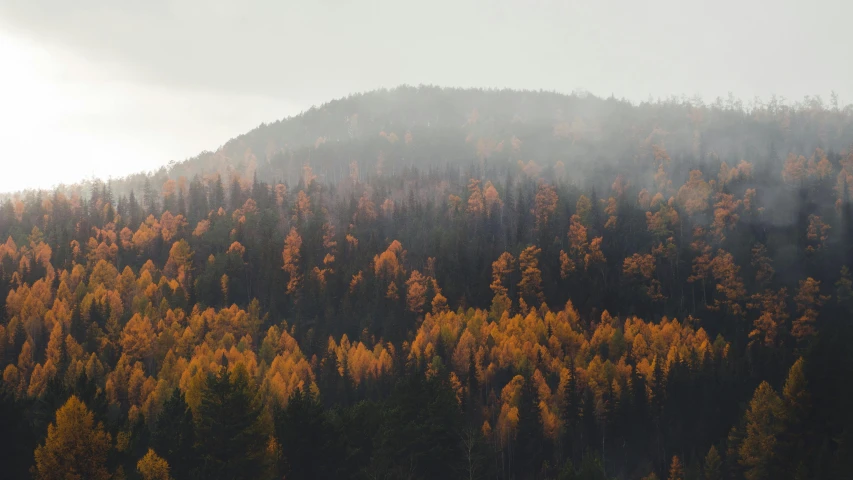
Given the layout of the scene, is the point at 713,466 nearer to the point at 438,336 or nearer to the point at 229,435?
the point at 438,336

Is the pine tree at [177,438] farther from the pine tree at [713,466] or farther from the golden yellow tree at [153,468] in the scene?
the pine tree at [713,466]

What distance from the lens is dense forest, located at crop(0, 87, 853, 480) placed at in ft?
167

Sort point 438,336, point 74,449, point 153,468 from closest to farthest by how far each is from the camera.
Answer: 1. point 74,449
2. point 153,468
3. point 438,336

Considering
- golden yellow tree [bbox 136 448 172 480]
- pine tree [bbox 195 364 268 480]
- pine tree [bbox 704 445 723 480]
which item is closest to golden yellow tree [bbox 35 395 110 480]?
golden yellow tree [bbox 136 448 172 480]

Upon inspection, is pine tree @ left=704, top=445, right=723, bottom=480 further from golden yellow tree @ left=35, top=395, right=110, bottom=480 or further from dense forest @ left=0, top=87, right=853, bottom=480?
golden yellow tree @ left=35, top=395, right=110, bottom=480

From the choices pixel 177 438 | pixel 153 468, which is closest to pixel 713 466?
pixel 177 438

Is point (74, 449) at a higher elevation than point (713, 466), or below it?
higher

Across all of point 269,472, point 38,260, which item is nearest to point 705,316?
point 269,472

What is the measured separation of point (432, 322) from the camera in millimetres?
133500

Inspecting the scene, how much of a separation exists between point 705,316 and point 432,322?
2276 inches

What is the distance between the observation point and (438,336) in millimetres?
122125

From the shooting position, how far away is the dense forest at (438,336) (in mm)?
51000

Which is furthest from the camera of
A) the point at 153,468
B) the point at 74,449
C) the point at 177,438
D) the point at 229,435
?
the point at 177,438

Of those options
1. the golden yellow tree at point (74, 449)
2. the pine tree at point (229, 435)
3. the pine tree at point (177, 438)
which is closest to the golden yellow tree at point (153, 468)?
the pine tree at point (177, 438)
